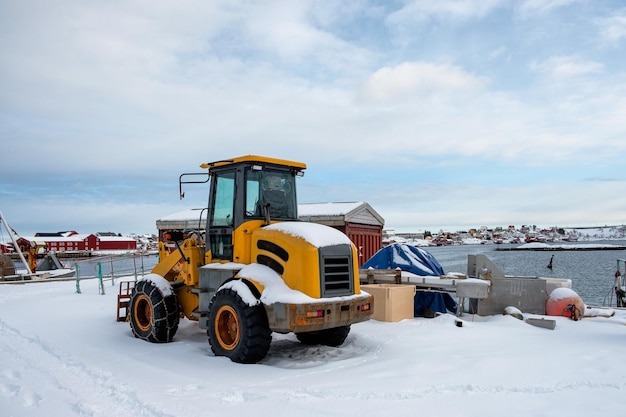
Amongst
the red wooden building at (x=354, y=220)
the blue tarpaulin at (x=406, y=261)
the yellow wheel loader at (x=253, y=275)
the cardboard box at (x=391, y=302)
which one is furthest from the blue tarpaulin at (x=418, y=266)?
the yellow wheel loader at (x=253, y=275)

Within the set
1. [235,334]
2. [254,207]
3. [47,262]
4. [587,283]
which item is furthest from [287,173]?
[587,283]

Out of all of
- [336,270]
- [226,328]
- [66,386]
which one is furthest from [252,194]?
[66,386]

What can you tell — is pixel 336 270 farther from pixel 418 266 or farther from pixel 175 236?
pixel 418 266

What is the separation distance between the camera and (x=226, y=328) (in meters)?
7.73

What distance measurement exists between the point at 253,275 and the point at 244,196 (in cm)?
134

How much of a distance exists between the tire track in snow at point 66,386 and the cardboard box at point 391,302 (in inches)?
227

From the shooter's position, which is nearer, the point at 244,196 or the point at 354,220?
the point at 244,196

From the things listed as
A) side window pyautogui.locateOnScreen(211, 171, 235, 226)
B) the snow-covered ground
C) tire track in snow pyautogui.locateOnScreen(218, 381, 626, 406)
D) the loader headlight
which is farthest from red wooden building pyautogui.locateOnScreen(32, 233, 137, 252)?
tire track in snow pyautogui.locateOnScreen(218, 381, 626, 406)

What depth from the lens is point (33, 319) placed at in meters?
11.2

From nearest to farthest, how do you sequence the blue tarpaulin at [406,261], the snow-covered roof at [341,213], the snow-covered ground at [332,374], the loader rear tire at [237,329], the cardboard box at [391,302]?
the snow-covered ground at [332,374] → the loader rear tire at [237,329] → the cardboard box at [391,302] → the blue tarpaulin at [406,261] → the snow-covered roof at [341,213]

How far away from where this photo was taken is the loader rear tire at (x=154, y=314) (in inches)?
344

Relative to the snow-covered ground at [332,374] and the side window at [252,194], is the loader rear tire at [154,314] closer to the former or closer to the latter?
the snow-covered ground at [332,374]

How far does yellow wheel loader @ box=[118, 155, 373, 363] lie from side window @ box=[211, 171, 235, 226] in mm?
16

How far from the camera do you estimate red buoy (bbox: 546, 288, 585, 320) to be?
11562 millimetres
